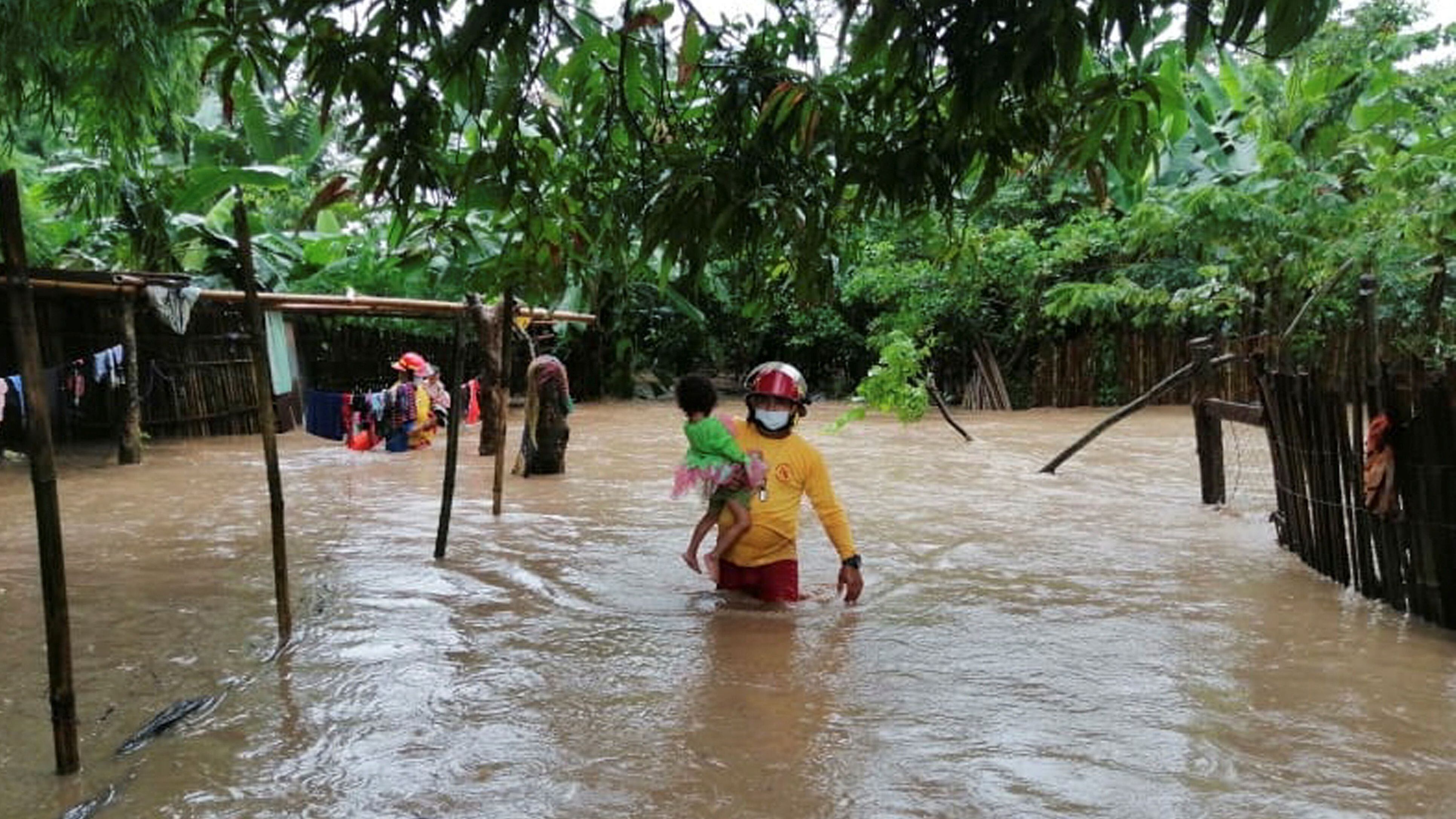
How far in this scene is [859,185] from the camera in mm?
2883

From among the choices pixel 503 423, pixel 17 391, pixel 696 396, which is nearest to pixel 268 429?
pixel 696 396

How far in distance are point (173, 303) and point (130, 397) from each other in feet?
3.57

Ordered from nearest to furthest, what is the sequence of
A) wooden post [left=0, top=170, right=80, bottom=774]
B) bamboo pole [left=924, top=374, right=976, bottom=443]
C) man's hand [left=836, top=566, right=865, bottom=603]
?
wooden post [left=0, top=170, right=80, bottom=774], man's hand [left=836, top=566, right=865, bottom=603], bamboo pole [left=924, top=374, right=976, bottom=443]

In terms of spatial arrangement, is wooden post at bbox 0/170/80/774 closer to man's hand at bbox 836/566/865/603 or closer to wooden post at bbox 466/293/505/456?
man's hand at bbox 836/566/865/603

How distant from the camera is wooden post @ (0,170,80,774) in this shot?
10.3ft

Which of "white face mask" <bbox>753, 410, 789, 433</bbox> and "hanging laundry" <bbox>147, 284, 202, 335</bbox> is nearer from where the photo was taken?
"white face mask" <bbox>753, 410, 789, 433</bbox>

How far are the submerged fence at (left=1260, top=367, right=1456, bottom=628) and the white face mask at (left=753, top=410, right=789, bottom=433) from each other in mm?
2685

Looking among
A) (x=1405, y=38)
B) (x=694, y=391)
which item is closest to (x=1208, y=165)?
(x=1405, y=38)

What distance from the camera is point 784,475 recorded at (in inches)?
200

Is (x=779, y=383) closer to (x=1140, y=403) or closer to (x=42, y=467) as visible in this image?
(x=42, y=467)

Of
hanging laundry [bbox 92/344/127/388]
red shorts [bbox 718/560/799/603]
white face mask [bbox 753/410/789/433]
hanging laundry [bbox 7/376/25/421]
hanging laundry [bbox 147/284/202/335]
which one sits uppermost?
hanging laundry [bbox 147/284/202/335]

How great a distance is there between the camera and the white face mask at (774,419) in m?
5.08

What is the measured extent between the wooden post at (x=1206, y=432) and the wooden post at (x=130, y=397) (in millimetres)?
10214

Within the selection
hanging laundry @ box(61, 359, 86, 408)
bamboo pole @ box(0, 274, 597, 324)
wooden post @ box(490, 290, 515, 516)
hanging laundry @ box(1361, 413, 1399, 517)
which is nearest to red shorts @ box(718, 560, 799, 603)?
hanging laundry @ box(1361, 413, 1399, 517)
